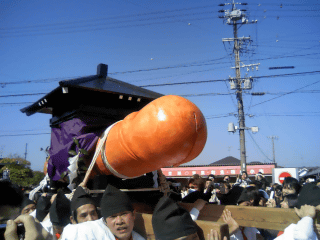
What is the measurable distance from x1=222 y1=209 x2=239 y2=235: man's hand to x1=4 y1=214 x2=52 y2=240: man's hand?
5.25 ft

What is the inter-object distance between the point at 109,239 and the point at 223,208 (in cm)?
91

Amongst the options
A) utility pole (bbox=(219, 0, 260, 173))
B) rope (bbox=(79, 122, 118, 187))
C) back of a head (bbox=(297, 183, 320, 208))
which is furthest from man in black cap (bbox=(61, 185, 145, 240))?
utility pole (bbox=(219, 0, 260, 173))

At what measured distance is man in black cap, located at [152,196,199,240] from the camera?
1712 millimetres

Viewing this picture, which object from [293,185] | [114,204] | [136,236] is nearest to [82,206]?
[114,204]

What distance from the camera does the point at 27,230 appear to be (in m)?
2.45

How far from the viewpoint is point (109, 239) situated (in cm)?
216

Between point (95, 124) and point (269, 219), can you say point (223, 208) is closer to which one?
point (269, 219)

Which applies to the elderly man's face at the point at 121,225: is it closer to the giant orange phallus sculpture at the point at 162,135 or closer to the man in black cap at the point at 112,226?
the man in black cap at the point at 112,226

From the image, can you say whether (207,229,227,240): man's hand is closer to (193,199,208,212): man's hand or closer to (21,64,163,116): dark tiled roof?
(193,199,208,212): man's hand

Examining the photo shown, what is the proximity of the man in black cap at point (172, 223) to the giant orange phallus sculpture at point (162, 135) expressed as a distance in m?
0.36

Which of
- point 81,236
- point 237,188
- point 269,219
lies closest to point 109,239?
point 81,236

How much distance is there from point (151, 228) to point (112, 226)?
350 mm

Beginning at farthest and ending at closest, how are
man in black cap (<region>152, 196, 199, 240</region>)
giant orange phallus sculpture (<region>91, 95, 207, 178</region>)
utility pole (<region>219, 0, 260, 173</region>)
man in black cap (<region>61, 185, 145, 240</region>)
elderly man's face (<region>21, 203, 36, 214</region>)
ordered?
utility pole (<region>219, 0, 260, 173</region>), elderly man's face (<region>21, 203, 36, 214</region>), man in black cap (<region>61, 185, 145, 240</region>), giant orange phallus sculpture (<region>91, 95, 207, 178</region>), man in black cap (<region>152, 196, 199, 240</region>)

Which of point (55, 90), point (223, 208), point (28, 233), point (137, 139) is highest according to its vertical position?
point (55, 90)
